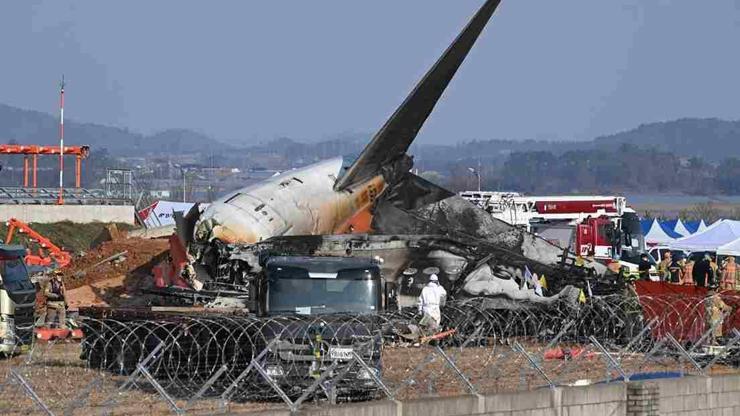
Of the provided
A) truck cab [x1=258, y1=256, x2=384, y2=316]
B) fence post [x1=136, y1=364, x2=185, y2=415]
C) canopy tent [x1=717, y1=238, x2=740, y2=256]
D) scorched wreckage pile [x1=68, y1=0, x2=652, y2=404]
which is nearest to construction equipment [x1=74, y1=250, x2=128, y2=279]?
scorched wreckage pile [x1=68, y1=0, x2=652, y2=404]

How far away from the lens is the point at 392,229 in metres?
43.2


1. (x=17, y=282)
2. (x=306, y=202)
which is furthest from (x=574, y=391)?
(x=306, y=202)

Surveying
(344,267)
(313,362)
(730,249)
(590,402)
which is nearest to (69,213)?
(730,249)

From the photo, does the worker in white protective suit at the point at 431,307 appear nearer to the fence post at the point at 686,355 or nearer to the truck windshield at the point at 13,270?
the fence post at the point at 686,355

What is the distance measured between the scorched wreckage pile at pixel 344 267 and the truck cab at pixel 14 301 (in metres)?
1.41

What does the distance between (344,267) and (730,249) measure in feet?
109

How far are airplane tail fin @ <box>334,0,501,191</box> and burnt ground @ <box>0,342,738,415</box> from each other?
18.2m

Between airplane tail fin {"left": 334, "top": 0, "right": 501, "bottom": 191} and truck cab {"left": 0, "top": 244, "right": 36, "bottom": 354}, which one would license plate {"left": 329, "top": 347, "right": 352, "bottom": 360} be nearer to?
truck cab {"left": 0, "top": 244, "right": 36, "bottom": 354}

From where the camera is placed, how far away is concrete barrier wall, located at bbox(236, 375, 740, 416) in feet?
56.5

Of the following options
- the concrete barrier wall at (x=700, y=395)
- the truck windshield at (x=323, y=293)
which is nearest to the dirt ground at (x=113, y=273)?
the truck windshield at (x=323, y=293)

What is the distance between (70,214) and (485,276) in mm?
40912

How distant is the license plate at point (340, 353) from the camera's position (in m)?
21.6

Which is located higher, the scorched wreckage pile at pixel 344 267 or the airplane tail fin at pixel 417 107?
the airplane tail fin at pixel 417 107

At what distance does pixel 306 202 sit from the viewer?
Result: 39.3 meters
